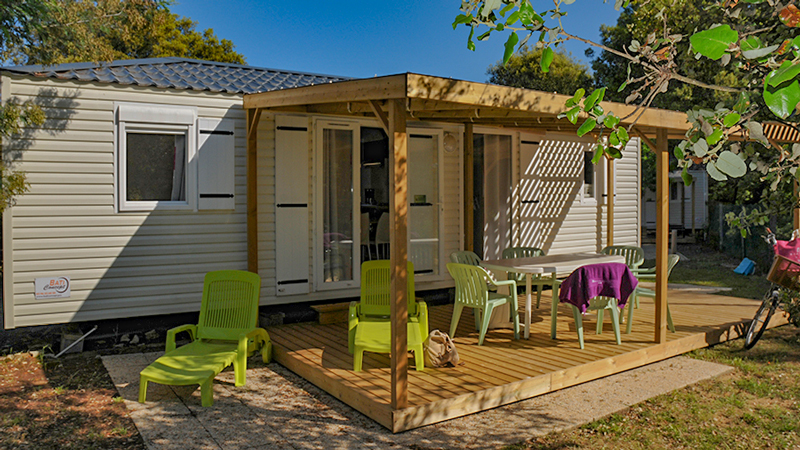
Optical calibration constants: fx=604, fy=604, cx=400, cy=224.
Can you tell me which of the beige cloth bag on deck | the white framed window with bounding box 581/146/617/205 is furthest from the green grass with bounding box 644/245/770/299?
the beige cloth bag on deck

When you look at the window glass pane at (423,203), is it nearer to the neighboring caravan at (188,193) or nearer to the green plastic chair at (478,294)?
the neighboring caravan at (188,193)

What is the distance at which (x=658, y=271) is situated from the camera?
5746 millimetres

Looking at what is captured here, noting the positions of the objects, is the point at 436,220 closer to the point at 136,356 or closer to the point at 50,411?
the point at 136,356

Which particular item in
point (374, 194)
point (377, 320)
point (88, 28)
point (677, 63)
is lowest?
point (377, 320)

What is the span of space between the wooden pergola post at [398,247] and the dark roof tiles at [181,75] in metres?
3.24

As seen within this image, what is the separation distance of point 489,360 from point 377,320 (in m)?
1.25

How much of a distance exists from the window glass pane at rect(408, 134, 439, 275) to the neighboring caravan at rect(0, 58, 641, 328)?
18 mm

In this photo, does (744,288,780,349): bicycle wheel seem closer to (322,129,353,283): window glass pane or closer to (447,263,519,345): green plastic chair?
(447,263,519,345): green plastic chair

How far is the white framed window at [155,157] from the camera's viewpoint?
6.02m

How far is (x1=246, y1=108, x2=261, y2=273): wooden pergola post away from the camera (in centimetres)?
635

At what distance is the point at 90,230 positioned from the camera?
5910 mm

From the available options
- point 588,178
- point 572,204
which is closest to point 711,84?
point 572,204

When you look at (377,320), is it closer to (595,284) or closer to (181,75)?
(595,284)

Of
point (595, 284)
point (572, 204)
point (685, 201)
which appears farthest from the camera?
point (685, 201)
